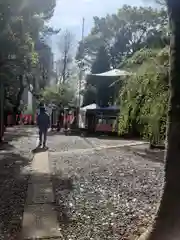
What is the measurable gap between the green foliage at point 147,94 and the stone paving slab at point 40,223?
9.41 feet

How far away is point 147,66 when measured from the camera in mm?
7043

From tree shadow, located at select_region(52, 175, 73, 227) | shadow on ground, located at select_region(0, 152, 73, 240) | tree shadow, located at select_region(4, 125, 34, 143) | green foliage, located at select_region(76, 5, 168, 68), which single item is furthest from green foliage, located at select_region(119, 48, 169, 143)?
green foliage, located at select_region(76, 5, 168, 68)

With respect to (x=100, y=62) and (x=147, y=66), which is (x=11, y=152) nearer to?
(x=147, y=66)

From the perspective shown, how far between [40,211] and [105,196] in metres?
1.32

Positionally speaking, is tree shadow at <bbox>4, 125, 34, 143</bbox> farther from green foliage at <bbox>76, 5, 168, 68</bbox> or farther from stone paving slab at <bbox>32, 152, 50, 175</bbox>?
green foliage at <bbox>76, 5, 168, 68</bbox>

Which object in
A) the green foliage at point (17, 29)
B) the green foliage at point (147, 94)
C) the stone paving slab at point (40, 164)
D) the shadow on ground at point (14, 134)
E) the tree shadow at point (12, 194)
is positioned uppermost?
the green foliage at point (17, 29)

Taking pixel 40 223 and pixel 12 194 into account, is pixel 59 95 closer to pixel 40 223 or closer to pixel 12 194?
pixel 12 194

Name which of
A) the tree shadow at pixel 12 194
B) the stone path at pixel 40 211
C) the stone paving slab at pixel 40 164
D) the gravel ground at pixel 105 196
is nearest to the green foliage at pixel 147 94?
the gravel ground at pixel 105 196

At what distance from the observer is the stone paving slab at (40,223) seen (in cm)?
455

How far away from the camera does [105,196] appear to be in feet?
A: 21.0

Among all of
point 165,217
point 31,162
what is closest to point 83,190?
point 165,217

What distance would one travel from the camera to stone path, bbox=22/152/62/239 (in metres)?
4.60

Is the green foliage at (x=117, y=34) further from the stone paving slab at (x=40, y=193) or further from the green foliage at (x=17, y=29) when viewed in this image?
the stone paving slab at (x=40, y=193)

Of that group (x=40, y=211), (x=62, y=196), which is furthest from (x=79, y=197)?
(x=40, y=211)
